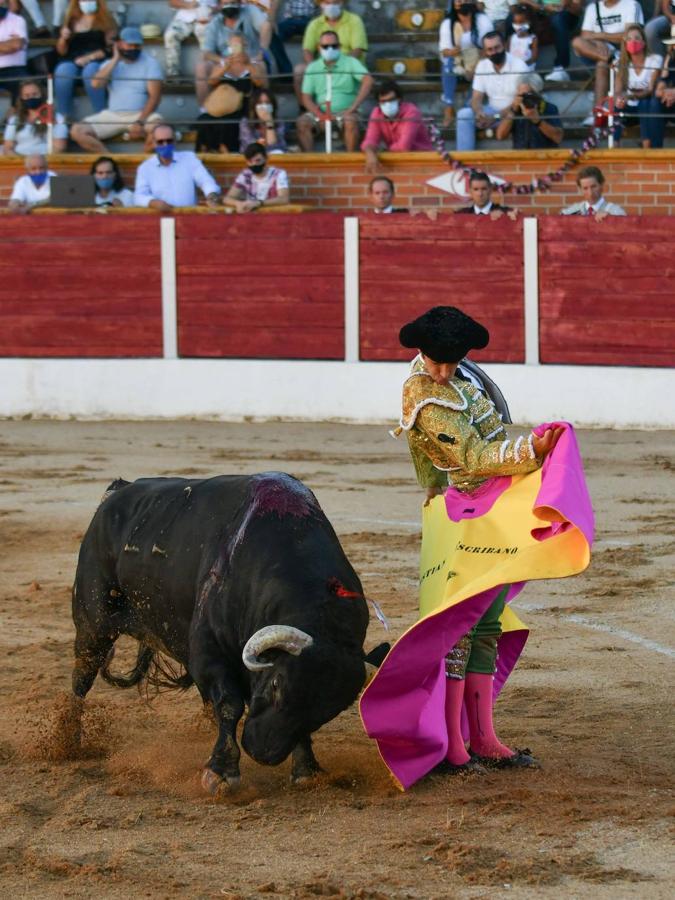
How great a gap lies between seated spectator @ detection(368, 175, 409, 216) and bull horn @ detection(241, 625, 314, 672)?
7.55m

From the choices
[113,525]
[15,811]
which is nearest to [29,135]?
[113,525]

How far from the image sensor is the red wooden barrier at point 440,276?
10.3 meters

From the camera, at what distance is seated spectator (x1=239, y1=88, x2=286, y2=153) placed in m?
11.0

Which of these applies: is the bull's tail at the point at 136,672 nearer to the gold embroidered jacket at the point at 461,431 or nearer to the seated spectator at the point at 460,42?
the gold embroidered jacket at the point at 461,431

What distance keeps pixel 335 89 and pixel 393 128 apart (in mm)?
529

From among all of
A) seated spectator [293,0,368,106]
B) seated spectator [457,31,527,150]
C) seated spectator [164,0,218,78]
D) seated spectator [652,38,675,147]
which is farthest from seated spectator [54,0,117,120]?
seated spectator [652,38,675,147]

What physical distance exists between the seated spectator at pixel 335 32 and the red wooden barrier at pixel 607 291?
2.21 meters

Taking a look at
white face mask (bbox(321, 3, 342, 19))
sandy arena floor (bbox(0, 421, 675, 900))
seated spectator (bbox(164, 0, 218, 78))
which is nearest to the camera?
sandy arena floor (bbox(0, 421, 675, 900))

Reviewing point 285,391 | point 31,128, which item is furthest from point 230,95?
point 285,391

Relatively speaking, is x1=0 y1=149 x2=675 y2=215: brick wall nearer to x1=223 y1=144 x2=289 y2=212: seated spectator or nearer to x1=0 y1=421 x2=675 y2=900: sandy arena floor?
x1=223 y1=144 x2=289 y2=212: seated spectator

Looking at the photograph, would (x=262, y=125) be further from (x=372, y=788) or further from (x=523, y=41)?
(x=372, y=788)

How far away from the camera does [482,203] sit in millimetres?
10320

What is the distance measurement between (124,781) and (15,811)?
0.32m

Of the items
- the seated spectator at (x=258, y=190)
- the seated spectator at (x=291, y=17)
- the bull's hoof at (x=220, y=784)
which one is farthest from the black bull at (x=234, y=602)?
the seated spectator at (x=291, y=17)
